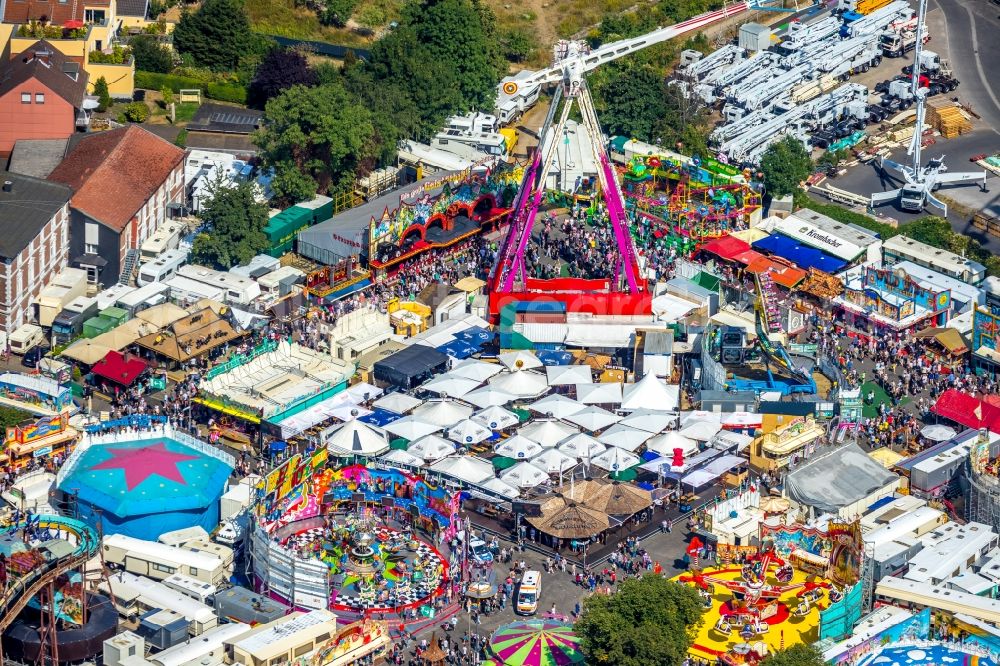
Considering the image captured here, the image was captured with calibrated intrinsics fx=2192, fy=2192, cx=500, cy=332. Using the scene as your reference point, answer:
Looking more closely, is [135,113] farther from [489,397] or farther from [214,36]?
[489,397]

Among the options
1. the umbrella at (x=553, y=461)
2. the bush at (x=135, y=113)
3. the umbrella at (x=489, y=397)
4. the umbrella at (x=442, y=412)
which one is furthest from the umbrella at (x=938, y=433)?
the bush at (x=135, y=113)

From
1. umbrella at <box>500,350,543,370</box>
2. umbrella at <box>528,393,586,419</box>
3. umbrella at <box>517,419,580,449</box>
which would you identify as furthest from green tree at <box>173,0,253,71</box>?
umbrella at <box>517,419,580,449</box>

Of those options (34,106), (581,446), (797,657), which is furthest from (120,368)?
(797,657)

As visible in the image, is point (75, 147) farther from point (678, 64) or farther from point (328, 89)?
point (678, 64)

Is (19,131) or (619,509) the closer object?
(619,509)

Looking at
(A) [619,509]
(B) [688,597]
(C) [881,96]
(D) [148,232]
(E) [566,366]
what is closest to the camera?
(B) [688,597]

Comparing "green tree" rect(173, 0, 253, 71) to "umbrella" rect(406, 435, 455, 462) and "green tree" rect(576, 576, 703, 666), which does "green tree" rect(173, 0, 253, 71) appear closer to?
"umbrella" rect(406, 435, 455, 462)

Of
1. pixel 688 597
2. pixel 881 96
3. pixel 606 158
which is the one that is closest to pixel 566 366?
pixel 606 158
